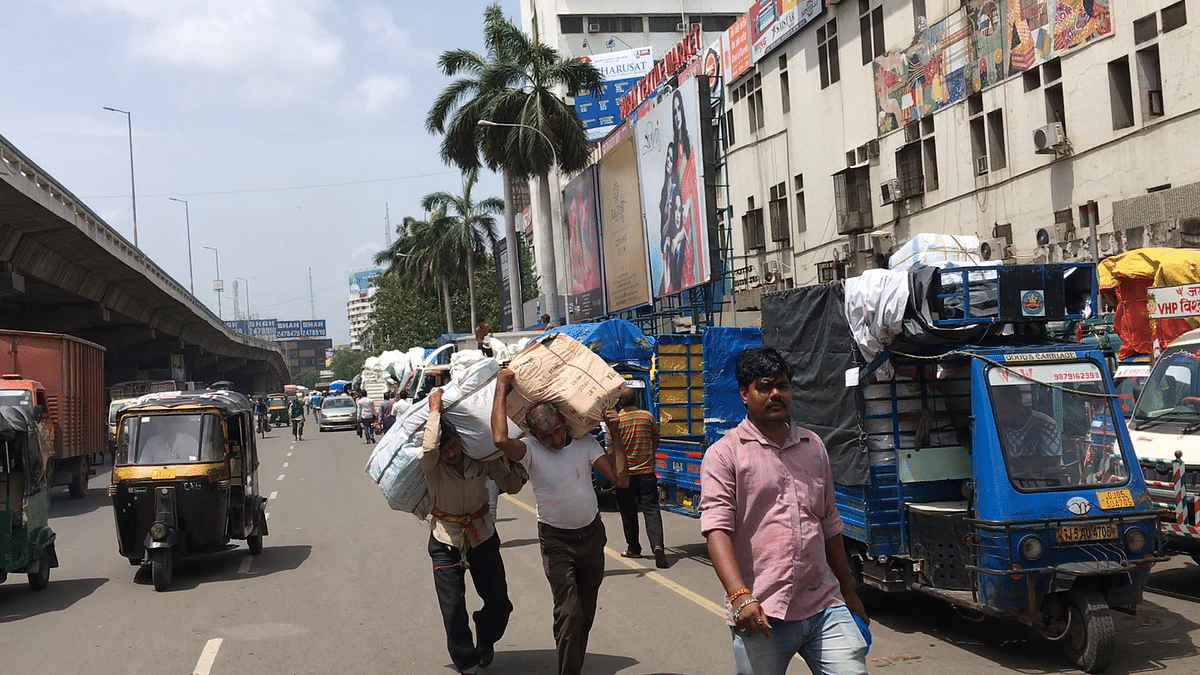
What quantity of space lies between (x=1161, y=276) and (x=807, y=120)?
61.1 ft

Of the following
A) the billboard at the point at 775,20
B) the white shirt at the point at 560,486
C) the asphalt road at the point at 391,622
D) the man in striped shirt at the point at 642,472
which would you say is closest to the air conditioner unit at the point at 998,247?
the billboard at the point at 775,20

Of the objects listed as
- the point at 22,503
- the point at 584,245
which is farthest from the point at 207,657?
the point at 584,245

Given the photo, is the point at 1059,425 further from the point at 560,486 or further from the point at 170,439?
the point at 170,439

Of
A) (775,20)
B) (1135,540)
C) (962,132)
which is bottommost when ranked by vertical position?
(1135,540)

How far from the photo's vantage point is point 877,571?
8664 mm

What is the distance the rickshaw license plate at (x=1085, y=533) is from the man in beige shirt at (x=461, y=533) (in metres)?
3.37

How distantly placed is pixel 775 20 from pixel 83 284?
82.2 ft

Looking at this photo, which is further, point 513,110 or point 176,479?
point 513,110

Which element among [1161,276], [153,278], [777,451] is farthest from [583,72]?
[777,451]

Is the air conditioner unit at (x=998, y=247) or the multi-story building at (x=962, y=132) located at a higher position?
the multi-story building at (x=962, y=132)

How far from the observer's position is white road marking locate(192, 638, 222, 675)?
329 inches

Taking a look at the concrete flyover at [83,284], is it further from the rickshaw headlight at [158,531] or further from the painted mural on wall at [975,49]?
the painted mural on wall at [975,49]

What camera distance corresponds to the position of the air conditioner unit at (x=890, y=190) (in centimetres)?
2767

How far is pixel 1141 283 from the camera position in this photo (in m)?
14.7
